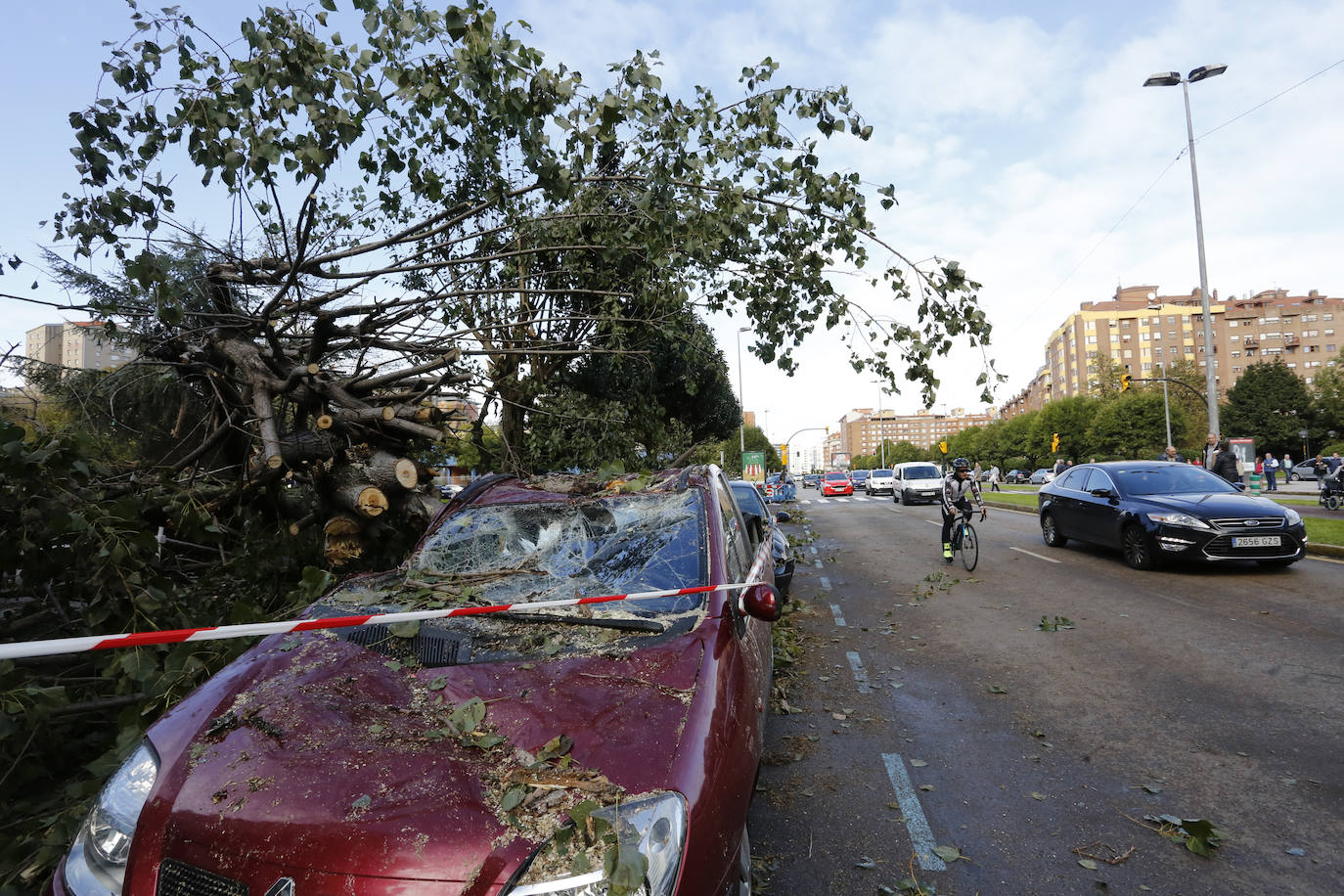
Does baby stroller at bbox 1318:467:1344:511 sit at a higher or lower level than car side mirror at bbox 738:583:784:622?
lower

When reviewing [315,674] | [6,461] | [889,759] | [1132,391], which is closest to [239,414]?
[6,461]

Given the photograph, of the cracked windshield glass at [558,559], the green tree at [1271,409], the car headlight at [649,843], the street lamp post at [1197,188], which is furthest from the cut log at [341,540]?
the green tree at [1271,409]

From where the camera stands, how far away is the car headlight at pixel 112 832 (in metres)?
1.84

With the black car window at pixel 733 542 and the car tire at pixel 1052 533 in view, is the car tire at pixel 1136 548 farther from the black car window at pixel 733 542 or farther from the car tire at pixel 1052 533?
the black car window at pixel 733 542

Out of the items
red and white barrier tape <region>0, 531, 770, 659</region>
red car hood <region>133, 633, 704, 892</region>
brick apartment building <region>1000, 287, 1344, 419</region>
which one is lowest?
red car hood <region>133, 633, 704, 892</region>

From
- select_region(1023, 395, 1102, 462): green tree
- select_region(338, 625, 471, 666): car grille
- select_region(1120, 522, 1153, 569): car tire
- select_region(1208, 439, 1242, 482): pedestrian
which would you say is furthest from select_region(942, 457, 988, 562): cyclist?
select_region(1023, 395, 1102, 462): green tree

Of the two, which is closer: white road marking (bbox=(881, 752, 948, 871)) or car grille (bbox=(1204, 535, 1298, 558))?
white road marking (bbox=(881, 752, 948, 871))

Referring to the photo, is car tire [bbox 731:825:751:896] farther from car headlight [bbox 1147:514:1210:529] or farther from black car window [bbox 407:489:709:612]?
car headlight [bbox 1147:514:1210:529]

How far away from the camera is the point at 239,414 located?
23.5ft

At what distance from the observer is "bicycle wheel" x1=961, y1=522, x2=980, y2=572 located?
36.8ft

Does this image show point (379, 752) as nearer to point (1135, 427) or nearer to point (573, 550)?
point (573, 550)

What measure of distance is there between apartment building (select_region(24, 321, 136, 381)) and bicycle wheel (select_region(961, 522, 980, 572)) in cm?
1117

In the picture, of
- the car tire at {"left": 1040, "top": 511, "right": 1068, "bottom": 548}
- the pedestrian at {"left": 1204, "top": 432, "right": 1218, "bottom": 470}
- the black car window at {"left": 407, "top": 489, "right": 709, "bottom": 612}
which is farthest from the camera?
the pedestrian at {"left": 1204, "top": 432, "right": 1218, "bottom": 470}

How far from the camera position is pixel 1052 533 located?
1362cm
